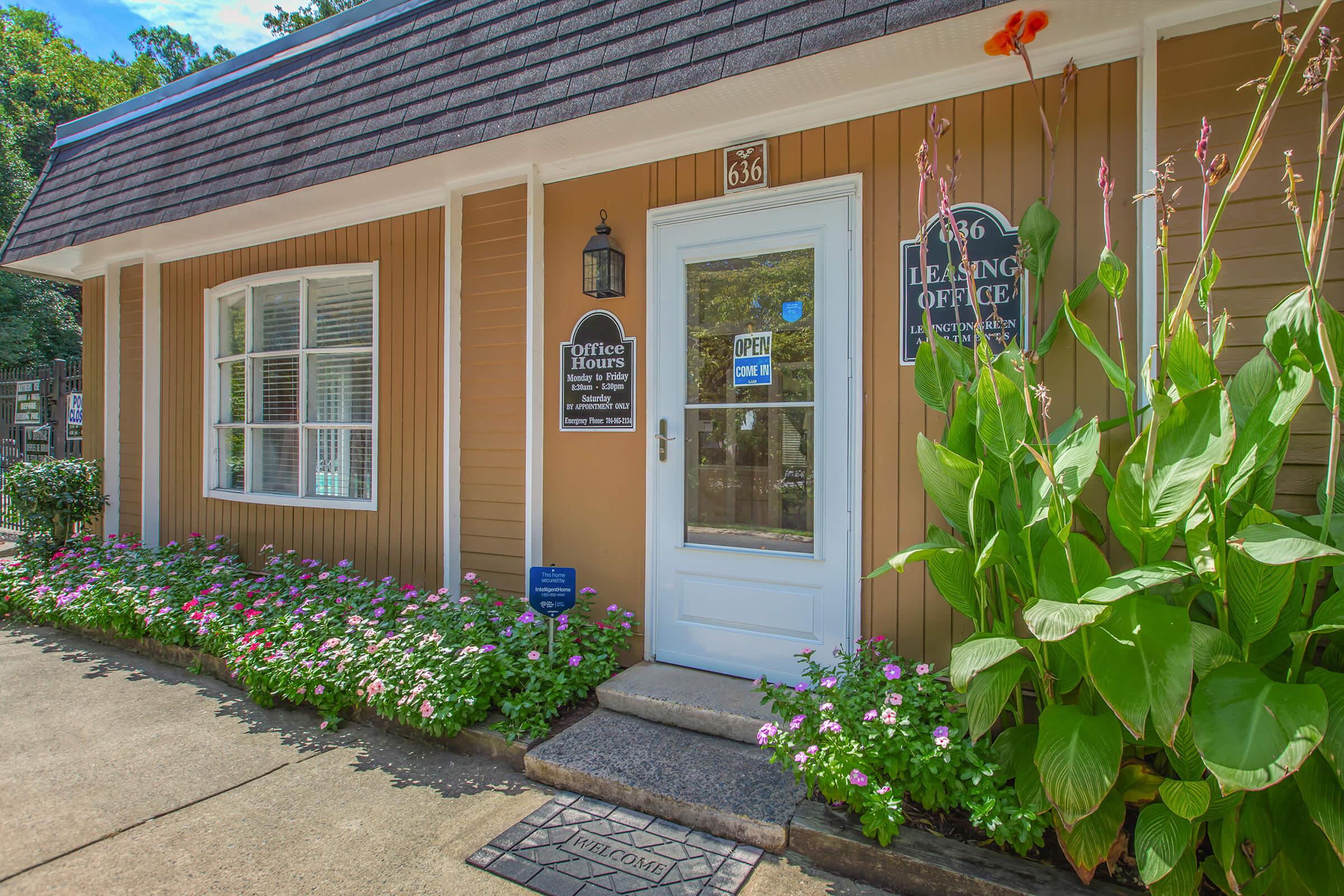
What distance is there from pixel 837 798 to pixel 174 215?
4.67 metres

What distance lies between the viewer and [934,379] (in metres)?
2.26

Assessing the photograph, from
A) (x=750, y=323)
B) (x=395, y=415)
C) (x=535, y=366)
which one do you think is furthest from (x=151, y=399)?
(x=750, y=323)

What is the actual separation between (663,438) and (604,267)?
34.4 inches

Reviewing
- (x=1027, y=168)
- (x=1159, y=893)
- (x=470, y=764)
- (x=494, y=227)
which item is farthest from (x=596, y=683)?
(x=1027, y=168)

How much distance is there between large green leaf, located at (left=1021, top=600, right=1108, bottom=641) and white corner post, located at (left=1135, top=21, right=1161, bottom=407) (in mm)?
1054

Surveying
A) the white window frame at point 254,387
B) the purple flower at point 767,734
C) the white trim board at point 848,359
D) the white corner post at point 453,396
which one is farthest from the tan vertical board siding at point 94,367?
the purple flower at point 767,734

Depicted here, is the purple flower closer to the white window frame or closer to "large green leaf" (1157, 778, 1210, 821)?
"large green leaf" (1157, 778, 1210, 821)

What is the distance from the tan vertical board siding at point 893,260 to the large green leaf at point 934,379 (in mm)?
335

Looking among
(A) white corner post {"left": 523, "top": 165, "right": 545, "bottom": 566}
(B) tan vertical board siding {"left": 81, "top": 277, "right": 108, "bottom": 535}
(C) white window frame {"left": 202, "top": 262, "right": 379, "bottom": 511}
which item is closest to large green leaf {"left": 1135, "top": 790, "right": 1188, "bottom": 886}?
(A) white corner post {"left": 523, "top": 165, "right": 545, "bottom": 566}

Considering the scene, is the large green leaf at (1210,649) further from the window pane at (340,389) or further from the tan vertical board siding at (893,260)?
the window pane at (340,389)

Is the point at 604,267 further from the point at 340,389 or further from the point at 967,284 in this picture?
the point at 340,389

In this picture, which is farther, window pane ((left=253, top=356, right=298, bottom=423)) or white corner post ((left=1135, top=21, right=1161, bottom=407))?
window pane ((left=253, top=356, right=298, bottom=423))

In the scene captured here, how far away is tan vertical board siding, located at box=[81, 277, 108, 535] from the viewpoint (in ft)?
18.2

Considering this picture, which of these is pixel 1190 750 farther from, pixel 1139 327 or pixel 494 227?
pixel 494 227
